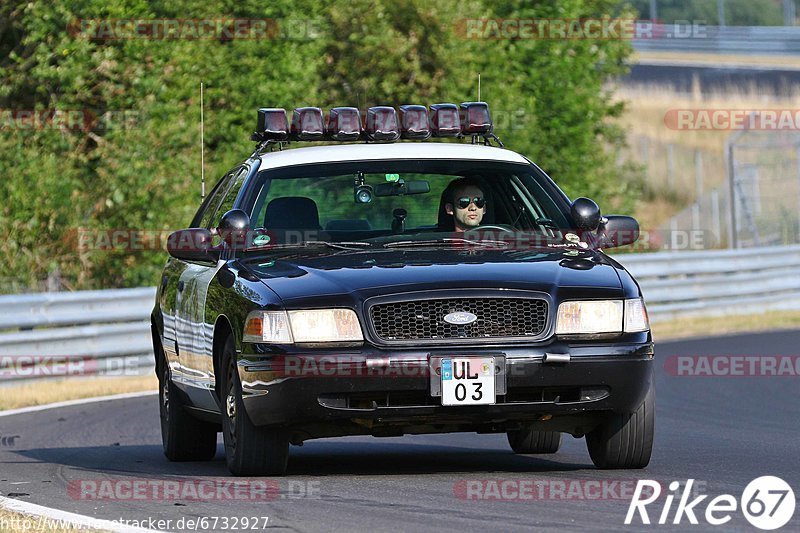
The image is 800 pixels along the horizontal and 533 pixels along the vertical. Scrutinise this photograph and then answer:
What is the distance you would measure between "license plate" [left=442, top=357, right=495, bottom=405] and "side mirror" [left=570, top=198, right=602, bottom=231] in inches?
64.0

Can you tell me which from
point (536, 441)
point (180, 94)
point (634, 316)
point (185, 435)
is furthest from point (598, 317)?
point (180, 94)

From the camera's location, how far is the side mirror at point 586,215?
9523mm

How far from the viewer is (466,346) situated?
8188 millimetres

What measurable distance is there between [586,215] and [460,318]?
5.10 ft

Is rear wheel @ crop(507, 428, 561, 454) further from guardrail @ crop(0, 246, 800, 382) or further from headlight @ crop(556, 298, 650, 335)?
guardrail @ crop(0, 246, 800, 382)

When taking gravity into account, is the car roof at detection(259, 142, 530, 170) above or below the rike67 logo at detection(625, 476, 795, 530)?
above

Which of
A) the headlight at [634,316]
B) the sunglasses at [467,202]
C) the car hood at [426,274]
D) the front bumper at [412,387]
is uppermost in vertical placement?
the sunglasses at [467,202]

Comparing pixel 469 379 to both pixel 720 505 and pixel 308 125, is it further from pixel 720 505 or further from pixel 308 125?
pixel 308 125

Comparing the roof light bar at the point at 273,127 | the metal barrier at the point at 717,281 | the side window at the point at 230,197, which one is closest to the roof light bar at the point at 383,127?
the roof light bar at the point at 273,127

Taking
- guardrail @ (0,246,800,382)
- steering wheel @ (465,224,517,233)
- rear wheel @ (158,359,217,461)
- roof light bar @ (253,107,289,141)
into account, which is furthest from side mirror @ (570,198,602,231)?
guardrail @ (0,246,800,382)

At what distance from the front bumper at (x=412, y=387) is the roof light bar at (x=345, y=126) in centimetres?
252

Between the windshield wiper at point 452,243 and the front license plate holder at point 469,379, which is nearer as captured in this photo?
the front license plate holder at point 469,379

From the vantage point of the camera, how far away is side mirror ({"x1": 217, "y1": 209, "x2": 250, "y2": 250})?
9.37m

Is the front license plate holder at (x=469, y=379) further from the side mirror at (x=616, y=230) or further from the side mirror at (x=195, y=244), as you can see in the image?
the side mirror at (x=195, y=244)
